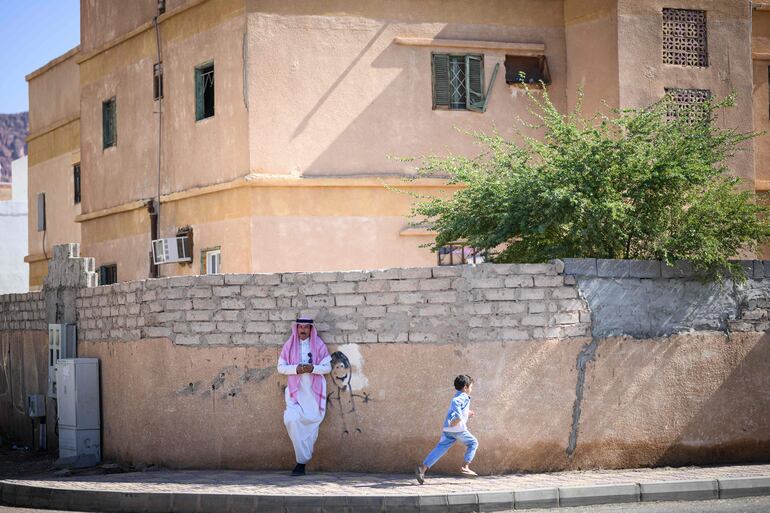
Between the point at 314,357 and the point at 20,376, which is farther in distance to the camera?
the point at 20,376

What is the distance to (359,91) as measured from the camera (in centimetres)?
1862

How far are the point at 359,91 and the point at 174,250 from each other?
452cm

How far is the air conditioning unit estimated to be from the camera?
65.5 feet

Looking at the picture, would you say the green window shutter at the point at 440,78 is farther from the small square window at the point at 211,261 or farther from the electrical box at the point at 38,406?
the electrical box at the point at 38,406

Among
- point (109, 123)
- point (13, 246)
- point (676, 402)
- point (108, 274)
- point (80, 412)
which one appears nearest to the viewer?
point (676, 402)

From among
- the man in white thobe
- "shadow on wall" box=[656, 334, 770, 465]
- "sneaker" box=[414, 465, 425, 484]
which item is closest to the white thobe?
the man in white thobe

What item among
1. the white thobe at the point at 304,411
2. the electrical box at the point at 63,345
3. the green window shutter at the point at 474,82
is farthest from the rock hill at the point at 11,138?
the white thobe at the point at 304,411

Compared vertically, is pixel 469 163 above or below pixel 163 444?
above

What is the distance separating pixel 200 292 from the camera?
1323cm

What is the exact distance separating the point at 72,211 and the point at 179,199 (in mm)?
8699

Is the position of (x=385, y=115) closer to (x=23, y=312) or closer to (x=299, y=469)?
(x=23, y=312)

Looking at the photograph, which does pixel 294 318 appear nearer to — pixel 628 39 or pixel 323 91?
pixel 323 91

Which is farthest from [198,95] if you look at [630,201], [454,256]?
[630,201]

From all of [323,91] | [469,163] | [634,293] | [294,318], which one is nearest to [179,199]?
[323,91]
